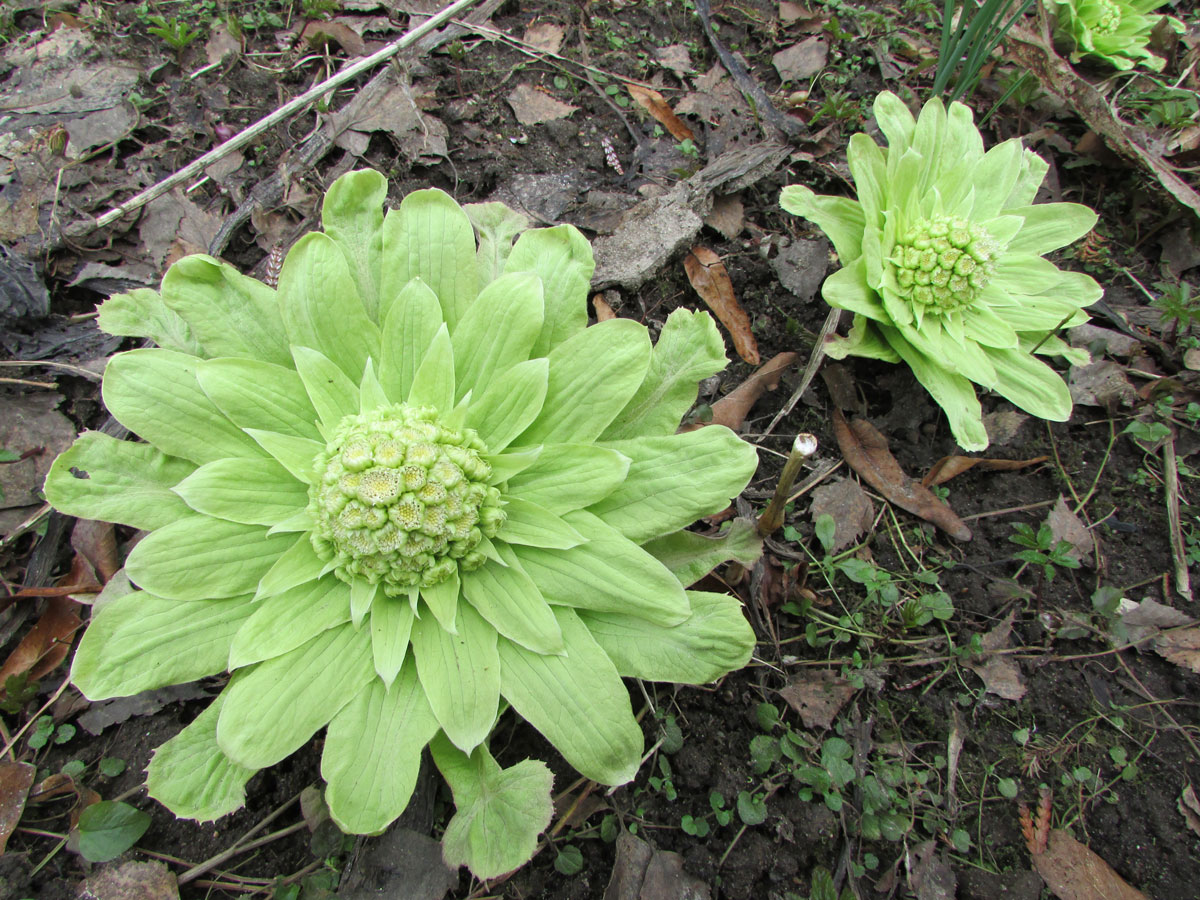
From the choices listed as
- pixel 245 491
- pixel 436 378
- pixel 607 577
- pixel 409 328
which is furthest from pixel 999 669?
pixel 245 491

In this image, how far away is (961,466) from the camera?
3262 millimetres

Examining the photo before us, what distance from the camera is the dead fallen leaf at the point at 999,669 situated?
9.07 ft

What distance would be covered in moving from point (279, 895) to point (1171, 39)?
6904 millimetres

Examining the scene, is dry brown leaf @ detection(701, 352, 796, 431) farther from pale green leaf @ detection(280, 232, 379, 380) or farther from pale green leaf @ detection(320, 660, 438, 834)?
pale green leaf @ detection(320, 660, 438, 834)

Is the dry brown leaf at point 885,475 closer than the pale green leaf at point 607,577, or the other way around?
the pale green leaf at point 607,577

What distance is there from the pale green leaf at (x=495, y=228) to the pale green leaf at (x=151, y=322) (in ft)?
3.55

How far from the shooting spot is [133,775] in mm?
2463

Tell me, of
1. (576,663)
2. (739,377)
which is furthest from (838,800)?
(739,377)

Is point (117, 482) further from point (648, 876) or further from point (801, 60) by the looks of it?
point (801, 60)

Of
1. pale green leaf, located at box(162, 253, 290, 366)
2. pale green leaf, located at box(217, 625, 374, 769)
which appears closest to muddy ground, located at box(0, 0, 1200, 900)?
pale green leaf, located at box(217, 625, 374, 769)

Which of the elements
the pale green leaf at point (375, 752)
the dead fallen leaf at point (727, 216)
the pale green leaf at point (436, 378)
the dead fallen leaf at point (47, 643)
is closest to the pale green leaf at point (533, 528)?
the pale green leaf at point (436, 378)

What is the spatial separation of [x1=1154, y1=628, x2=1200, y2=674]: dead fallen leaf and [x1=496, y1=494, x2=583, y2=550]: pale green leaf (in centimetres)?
269

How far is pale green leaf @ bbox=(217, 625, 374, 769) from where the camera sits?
1903 millimetres

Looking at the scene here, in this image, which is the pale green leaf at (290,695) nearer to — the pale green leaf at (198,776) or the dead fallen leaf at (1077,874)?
the pale green leaf at (198,776)
